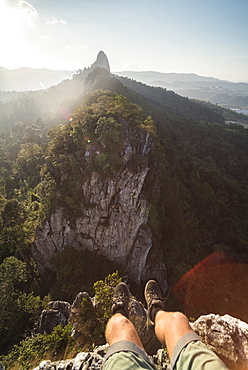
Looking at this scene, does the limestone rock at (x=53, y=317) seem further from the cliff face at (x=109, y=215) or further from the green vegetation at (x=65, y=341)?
the cliff face at (x=109, y=215)

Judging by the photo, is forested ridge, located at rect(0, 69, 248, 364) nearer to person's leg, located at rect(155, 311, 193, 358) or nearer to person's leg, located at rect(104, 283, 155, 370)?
person's leg, located at rect(104, 283, 155, 370)

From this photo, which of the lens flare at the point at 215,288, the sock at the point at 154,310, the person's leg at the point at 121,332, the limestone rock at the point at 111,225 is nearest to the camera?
the person's leg at the point at 121,332

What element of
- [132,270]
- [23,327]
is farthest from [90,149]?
[23,327]

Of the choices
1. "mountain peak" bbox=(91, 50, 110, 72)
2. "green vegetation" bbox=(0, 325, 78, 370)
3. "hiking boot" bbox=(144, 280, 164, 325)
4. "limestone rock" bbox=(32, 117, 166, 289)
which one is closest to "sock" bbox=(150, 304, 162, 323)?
"hiking boot" bbox=(144, 280, 164, 325)

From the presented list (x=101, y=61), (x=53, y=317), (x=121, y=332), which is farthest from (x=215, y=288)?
(x=101, y=61)

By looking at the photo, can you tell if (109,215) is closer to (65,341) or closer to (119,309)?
(65,341)

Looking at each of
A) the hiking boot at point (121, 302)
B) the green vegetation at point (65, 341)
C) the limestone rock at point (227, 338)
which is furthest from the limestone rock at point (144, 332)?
the limestone rock at point (227, 338)
